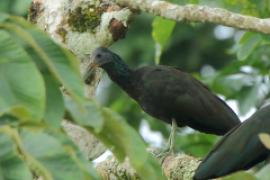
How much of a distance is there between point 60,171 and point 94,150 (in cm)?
261

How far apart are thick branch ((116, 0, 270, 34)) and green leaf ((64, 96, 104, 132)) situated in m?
2.08

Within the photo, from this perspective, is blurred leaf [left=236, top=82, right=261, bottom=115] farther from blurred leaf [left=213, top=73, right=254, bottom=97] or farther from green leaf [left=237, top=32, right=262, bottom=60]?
green leaf [left=237, top=32, right=262, bottom=60]

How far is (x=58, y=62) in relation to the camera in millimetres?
2939

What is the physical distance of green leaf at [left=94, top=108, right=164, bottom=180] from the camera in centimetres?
298

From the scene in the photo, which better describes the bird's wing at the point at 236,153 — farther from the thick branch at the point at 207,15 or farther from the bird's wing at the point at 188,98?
the bird's wing at the point at 188,98

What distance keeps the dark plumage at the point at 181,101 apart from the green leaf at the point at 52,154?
14.8 feet

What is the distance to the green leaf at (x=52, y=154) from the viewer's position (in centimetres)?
271

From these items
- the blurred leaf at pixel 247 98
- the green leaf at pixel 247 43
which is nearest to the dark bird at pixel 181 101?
the green leaf at pixel 247 43

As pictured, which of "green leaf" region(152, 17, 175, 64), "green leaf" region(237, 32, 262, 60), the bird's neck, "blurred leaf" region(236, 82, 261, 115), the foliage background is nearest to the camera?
"green leaf" region(152, 17, 175, 64)

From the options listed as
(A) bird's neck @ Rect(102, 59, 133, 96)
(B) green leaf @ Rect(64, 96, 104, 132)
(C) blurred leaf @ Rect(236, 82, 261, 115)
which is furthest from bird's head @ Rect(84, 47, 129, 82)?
(B) green leaf @ Rect(64, 96, 104, 132)

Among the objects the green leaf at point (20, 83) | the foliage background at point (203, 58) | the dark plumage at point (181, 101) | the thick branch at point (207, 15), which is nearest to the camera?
the green leaf at point (20, 83)

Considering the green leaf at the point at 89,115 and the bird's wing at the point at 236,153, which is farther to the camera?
the bird's wing at the point at 236,153

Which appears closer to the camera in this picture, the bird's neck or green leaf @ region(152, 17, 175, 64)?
green leaf @ region(152, 17, 175, 64)

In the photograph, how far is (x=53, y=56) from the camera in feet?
9.62
